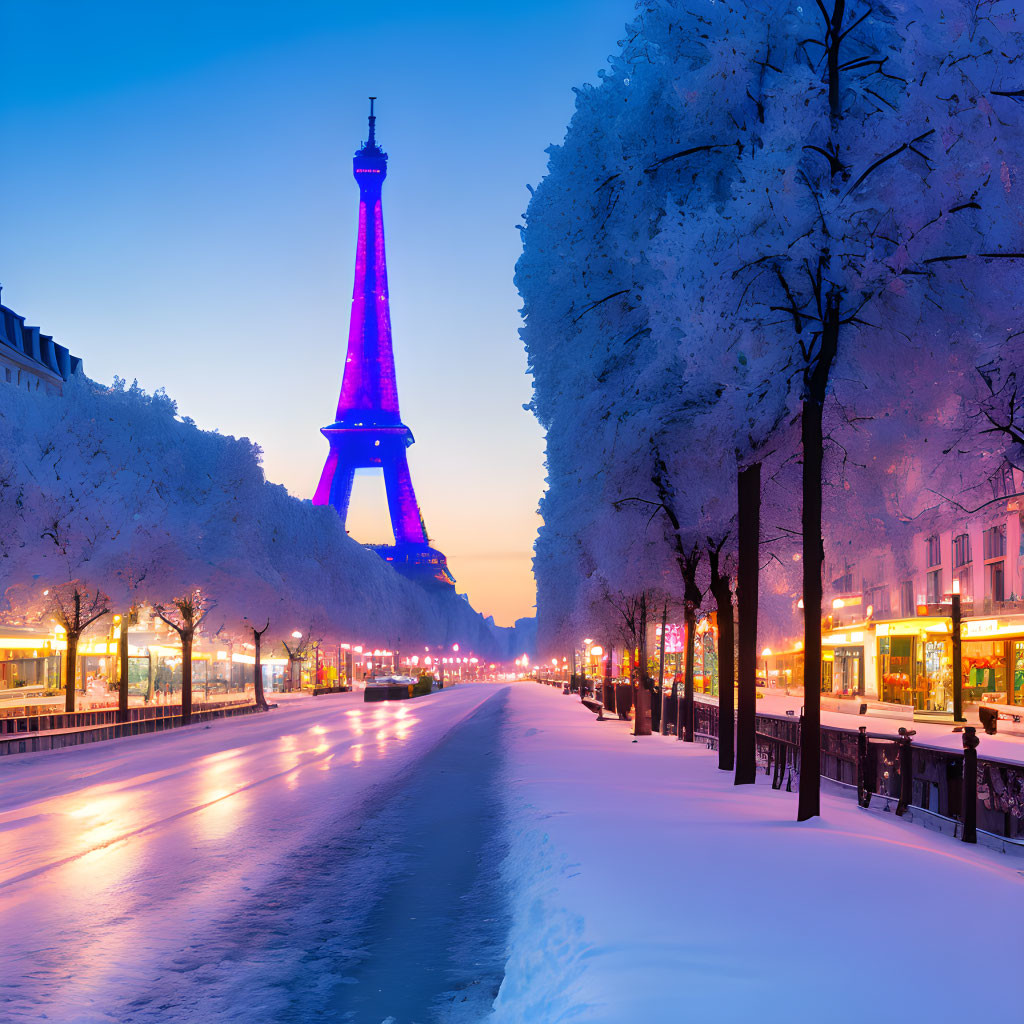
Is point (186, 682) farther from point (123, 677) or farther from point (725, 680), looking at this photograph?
point (725, 680)

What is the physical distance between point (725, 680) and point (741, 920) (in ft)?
35.0

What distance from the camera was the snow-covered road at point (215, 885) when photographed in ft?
21.0

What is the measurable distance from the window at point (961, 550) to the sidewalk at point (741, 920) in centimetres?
4260

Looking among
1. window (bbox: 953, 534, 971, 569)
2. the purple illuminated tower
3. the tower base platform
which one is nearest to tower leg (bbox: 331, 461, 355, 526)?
the purple illuminated tower

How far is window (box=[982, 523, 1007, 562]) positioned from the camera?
4472 centimetres

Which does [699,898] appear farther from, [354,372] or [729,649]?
[354,372]

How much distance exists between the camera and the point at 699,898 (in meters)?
7.05

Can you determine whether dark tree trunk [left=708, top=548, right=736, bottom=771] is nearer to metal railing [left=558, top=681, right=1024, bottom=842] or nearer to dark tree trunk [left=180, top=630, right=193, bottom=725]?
metal railing [left=558, top=681, right=1024, bottom=842]

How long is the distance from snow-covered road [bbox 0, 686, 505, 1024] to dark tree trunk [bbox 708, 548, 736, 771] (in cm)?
429

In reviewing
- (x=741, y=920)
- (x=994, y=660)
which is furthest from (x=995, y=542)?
(x=741, y=920)

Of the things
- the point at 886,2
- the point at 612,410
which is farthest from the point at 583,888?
the point at 886,2

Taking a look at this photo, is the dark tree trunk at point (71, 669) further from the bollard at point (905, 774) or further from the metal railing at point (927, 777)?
the bollard at point (905, 774)

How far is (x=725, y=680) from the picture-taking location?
1688cm

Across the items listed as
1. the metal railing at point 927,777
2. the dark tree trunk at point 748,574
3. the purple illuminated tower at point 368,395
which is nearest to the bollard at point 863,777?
the metal railing at point 927,777
